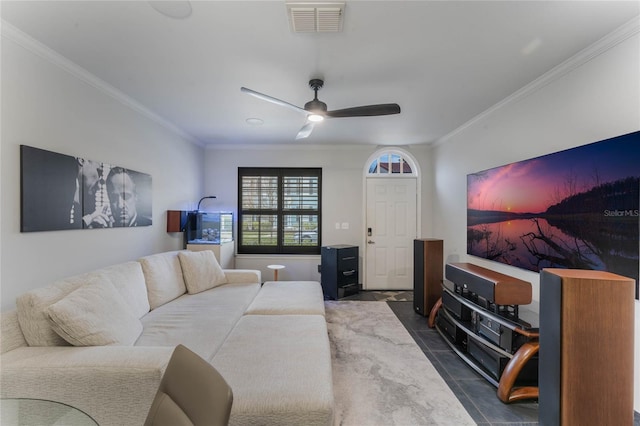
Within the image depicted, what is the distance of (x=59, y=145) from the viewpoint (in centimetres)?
204

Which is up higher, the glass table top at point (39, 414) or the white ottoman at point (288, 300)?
the glass table top at point (39, 414)

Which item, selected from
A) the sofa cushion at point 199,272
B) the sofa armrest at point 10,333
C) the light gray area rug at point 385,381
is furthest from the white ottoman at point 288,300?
the sofa armrest at point 10,333

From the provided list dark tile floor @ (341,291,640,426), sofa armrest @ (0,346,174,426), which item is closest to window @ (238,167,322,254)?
dark tile floor @ (341,291,640,426)

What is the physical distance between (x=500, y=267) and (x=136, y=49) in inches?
151

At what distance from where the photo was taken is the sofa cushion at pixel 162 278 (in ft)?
8.22

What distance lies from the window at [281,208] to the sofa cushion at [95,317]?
2.85 metres

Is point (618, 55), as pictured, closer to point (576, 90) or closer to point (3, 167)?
point (576, 90)

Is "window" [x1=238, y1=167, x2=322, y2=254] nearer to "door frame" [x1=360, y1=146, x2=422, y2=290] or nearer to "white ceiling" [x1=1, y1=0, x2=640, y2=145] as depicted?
"door frame" [x1=360, y1=146, x2=422, y2=290]

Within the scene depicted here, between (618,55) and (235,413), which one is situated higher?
(618,55)

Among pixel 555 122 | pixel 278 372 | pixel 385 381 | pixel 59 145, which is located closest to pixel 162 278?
pixel 59 145

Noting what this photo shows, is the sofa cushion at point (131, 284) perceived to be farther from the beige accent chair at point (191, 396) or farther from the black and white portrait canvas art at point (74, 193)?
the beige accent chair at point (191, 396)

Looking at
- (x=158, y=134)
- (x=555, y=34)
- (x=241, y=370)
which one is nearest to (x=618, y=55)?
(x=555, y=34)

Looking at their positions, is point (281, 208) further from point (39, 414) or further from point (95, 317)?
point (39, 414)

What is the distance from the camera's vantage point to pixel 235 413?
1.24 meters
